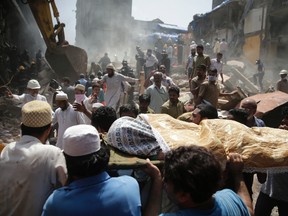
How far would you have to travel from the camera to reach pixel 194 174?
1.37 m

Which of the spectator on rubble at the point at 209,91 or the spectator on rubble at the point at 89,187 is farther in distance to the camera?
the spectator on rubble at the point at 209,91

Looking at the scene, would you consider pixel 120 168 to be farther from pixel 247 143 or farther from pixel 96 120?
pixel 96 120

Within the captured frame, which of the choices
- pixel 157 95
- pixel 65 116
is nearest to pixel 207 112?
pixel 65 116

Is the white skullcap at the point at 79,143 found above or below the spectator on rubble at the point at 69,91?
above

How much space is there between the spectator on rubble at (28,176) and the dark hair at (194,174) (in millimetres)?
811

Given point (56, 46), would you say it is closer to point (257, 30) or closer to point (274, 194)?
point (257, 30)

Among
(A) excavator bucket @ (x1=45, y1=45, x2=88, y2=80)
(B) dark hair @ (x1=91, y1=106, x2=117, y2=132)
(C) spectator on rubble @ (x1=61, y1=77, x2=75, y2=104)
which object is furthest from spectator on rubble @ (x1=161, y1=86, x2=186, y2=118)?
(A) excavator bucket @ (x1=45, y1=45, x2=88, y2=80)

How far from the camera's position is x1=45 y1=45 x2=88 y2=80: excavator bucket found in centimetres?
1328

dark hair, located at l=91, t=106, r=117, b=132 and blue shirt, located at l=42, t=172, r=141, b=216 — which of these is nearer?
blue shirt, located at l=42, t=172, r=141, b=216

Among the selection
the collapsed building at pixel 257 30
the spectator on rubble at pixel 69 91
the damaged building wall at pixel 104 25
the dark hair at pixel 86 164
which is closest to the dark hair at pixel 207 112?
the dark hair at pixel 86 164

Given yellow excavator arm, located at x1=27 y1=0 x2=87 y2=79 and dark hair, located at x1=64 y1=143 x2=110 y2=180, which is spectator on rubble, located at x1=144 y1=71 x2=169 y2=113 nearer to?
dark hair, located at x1=64 y1=143 x2=110 y2=180

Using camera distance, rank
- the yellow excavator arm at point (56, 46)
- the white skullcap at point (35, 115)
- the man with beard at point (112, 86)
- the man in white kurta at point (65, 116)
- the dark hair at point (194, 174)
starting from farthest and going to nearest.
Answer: the yellow excavator arm at point (56, 46)
the man with beard at point (112, 86)
the man in white kurta at point (65, 116)
the white skullcap at point (35, 115)
the dark hair at point (194, 174)

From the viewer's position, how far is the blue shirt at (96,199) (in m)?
1.47

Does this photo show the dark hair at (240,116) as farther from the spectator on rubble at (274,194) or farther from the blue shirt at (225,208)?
the blue shirt at (225,208)
